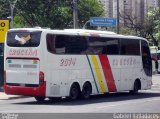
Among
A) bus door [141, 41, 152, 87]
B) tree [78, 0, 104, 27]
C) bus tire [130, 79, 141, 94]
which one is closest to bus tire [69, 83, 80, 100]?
bus tire [130, 79, 141, 94]

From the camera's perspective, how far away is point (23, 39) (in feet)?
77.4

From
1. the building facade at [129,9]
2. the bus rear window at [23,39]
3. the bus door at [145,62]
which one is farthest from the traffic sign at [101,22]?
the building facade at [129,9]

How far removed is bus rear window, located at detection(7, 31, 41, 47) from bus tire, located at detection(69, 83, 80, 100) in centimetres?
289

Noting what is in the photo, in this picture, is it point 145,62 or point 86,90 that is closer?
point 86,90

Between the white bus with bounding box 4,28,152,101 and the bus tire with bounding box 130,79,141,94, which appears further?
the bus tire with bounding box 130,79,141,94

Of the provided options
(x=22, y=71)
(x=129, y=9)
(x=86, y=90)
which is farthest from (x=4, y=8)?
(x=22, y=71)

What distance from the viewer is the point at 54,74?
→ 929 inches

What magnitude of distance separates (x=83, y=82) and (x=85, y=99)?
795mm

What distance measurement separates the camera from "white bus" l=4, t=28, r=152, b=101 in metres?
23.1

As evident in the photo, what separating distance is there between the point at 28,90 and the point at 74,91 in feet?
8.13

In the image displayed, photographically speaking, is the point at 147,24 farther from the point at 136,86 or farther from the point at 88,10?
the point at 136,86

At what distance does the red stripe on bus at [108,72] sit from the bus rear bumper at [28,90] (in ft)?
15.1

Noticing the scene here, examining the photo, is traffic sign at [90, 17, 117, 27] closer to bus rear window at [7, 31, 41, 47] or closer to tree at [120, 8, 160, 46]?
bus rear window at [7, 31, 41, 47]

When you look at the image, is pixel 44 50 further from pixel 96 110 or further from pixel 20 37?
pixel 96 110
